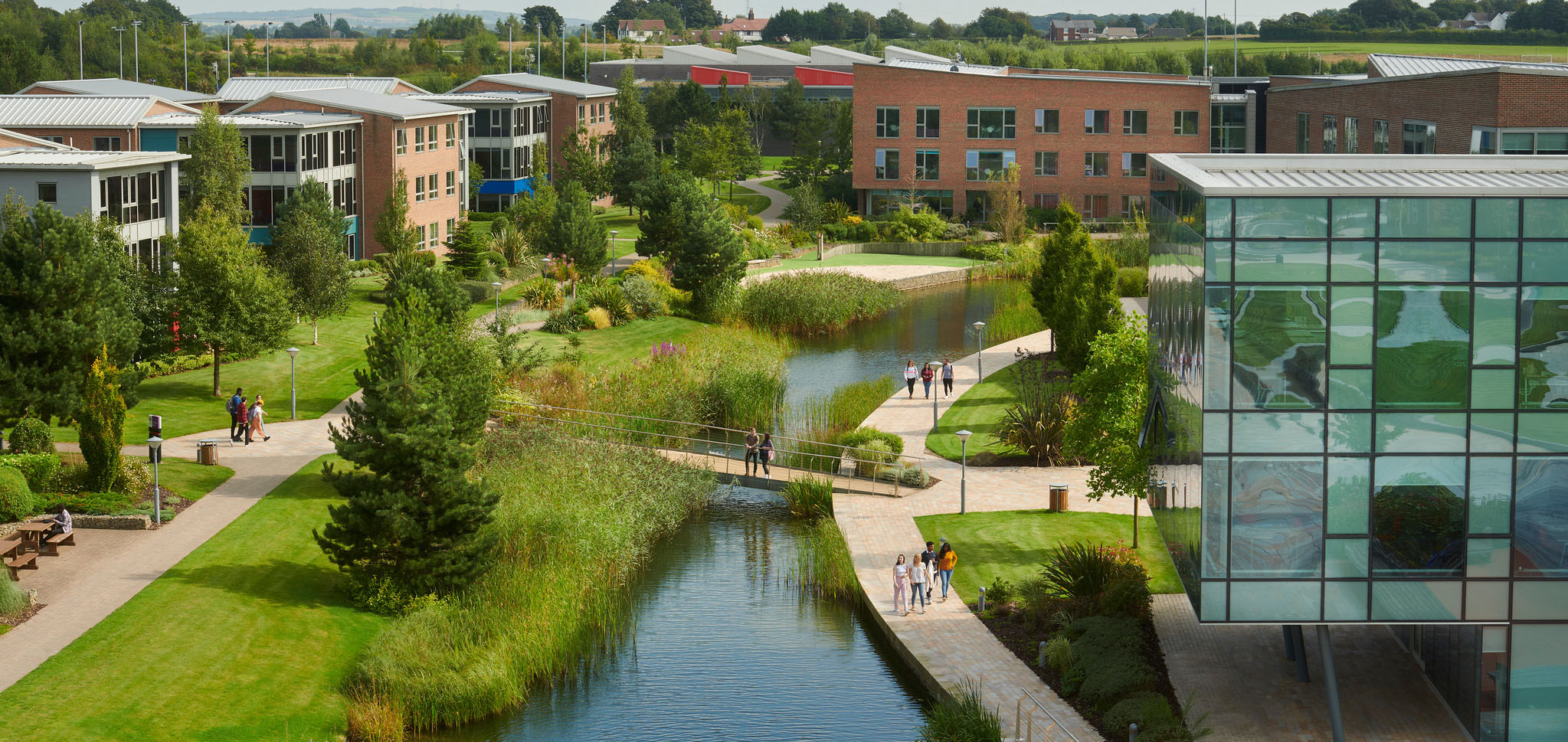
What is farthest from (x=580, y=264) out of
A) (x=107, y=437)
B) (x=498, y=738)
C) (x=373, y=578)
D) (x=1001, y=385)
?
(x=498, y=738)

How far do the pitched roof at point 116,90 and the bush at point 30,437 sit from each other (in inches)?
2189

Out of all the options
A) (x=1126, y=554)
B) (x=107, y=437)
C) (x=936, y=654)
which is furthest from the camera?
(x=107, y=437)

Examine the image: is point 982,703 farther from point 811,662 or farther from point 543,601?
point 543,601

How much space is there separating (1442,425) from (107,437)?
24.5 meters

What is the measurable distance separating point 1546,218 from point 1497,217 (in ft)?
1.87

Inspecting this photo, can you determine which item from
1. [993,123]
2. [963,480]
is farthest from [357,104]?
[963,480]

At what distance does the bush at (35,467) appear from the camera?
30.9m

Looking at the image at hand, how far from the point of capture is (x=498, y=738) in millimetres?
23172

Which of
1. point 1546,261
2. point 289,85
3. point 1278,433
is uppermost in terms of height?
point 289,85

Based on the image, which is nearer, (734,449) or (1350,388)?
(1350,388)

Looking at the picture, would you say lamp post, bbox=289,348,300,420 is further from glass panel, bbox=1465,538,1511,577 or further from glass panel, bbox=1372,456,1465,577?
glass panel, bbox=1465,538,1511,577

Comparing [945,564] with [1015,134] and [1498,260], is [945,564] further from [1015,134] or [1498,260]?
[1015,134]

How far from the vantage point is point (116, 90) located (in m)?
92.0

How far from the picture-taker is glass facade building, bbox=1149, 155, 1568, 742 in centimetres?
1903
